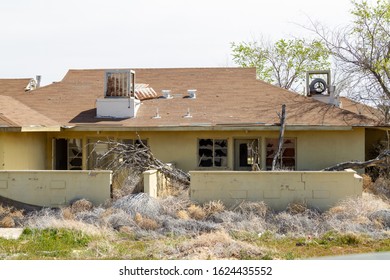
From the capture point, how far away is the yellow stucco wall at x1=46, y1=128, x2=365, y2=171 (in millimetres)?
21391

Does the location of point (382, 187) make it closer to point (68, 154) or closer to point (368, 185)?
point (368, 185)

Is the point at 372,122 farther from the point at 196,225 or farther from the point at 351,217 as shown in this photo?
the point at 196,225

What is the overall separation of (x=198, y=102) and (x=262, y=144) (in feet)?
10.5

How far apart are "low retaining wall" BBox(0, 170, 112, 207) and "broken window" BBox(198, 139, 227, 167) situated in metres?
5.47

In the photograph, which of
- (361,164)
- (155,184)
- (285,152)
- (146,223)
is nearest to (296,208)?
(361,164)

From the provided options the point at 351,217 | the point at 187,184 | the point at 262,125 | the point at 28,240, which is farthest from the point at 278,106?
the point at 28,240

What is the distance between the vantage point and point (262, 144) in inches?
851

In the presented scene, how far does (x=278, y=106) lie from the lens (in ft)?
74.2

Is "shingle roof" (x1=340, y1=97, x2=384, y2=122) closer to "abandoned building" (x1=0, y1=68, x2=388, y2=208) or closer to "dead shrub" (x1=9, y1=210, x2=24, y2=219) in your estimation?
"abandoned building" (x1=0, y1=68, x2=388, y2=208)

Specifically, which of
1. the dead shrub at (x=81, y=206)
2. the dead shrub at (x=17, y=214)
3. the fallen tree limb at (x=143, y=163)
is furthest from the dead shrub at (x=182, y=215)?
the dead shrub at (x=17, y=214)

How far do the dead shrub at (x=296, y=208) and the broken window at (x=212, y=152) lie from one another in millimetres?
5437

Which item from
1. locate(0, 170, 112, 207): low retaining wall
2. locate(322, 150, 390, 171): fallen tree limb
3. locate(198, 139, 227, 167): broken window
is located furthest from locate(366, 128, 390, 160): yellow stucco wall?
locate(0, 170, 112, 207): low retaining wall

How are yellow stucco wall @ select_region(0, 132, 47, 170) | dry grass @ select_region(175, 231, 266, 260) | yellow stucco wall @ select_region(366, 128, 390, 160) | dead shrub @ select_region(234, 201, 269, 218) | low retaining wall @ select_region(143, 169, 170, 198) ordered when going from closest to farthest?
dry grass @ select_region(175, 231, 266, 260)
dead shrub @ select_region(234, 201, 269, 218)
low retaining wall @ select_region(143, 169, 170, 198)
yellow stucco wall @ select_region(0, 132, 47, 170)
yellow stucco wall @ select_region(366, 128, 390, 160)

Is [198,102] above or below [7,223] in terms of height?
above
